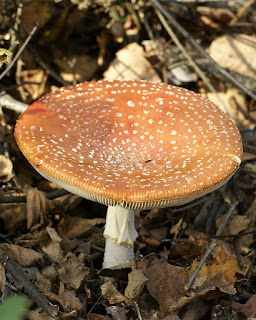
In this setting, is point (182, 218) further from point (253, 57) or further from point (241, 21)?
point (241, 21)

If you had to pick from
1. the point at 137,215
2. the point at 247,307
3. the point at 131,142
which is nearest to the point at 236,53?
the point at 137,215

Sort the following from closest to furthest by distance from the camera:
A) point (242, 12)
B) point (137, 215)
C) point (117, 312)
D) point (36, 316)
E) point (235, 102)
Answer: point (36, 316), point (117, 312), point (137, 215), point (235, 102), point (242, 12)

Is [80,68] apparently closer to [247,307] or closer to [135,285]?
[135,285]

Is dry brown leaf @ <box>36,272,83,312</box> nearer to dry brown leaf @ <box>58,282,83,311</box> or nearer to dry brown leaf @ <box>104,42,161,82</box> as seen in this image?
dry brown leaf @ <box>58,282,83,311</box>

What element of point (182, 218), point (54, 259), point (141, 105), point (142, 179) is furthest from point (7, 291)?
point (182, 218)

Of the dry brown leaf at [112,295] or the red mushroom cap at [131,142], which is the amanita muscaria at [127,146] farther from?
the dry brown leaf at [112,295]

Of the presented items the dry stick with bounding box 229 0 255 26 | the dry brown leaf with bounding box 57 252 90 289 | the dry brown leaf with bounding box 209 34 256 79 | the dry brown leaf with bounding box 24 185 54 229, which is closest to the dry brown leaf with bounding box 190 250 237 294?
the dry brown leaf with bounding box 57 252 90 289

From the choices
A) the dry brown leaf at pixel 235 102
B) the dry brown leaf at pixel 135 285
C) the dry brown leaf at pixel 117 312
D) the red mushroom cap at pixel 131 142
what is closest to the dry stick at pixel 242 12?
the dry brown leaf at pixel 235 102

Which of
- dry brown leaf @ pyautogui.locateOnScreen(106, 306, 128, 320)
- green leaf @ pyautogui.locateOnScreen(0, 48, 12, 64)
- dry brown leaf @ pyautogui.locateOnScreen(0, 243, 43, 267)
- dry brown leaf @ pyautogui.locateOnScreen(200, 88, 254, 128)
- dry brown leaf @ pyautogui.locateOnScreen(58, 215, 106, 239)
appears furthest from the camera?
dry brown leaf @ pyautogui.locateOnScreen(200, 88, 254, 128)
